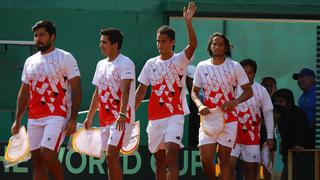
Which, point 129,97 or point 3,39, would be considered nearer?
point 129,97

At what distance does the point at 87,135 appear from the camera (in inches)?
516

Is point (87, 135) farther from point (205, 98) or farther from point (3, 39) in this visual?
point (3, 39)

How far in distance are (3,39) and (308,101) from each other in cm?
535

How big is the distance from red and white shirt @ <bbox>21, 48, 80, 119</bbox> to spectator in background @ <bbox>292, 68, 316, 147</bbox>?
450cm

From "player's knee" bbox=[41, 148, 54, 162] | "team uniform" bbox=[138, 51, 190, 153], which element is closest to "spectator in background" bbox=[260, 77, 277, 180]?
"team uniform" bbox=[138, 51, 190, 153]

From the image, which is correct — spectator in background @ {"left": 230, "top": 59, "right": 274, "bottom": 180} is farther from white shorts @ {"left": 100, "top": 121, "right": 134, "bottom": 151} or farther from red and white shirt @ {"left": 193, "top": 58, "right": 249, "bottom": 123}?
white shorts @ {"left": 100, "top": 121, "right": 134, "bottom": 151}

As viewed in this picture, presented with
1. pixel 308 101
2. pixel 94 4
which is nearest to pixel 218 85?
pixel 308 101

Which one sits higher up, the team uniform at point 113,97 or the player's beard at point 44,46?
the player's beard at point 44,46

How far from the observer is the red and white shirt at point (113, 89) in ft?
41.6

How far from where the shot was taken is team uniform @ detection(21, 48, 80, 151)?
487 inches

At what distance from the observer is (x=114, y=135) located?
12.6 m

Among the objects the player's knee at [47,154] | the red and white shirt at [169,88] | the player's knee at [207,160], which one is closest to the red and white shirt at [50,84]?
the player's knee at [47,154]

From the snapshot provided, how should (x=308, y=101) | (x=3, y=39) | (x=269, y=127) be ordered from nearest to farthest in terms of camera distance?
(x=269, y=127) < (x=308, y=101) < (x=3, y=39)

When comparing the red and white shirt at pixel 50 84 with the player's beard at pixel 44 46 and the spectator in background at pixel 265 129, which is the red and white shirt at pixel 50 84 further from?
the spectator in background at pixel 265 129
